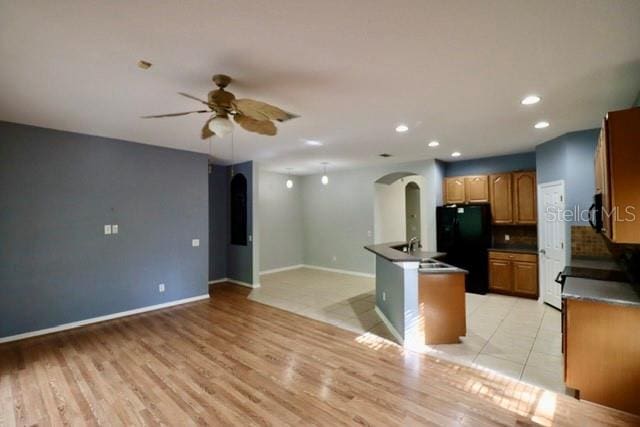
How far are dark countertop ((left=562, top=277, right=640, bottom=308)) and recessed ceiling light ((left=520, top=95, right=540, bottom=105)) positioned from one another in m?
1.83

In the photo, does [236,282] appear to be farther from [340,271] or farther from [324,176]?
[324,176]

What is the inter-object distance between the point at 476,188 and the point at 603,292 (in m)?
3.57

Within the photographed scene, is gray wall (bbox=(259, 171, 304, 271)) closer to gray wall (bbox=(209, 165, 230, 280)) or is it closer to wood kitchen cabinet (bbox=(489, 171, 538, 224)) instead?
gray wall (bbox=(209, 165, 230, 280))

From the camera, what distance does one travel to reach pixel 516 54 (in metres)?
2.04

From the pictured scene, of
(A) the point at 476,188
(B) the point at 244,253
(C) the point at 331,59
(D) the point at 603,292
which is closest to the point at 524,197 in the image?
(A) the point at 476,188

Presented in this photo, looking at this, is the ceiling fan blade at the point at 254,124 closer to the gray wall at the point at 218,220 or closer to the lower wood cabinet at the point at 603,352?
the lower wood cabinet at the point at 603,352

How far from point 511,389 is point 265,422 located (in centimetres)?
210

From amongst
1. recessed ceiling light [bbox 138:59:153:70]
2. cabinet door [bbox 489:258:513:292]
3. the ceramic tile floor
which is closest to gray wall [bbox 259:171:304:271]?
the ceramic tile floor

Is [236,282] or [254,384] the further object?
[236,282]

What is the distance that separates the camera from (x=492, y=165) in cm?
565

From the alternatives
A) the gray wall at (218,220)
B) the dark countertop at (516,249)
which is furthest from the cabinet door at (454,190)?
the gray wall at (218,220)

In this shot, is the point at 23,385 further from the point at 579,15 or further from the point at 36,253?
the point at 579,15

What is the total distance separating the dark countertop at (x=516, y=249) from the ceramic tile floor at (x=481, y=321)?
0.83m

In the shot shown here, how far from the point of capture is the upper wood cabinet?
1.97m
